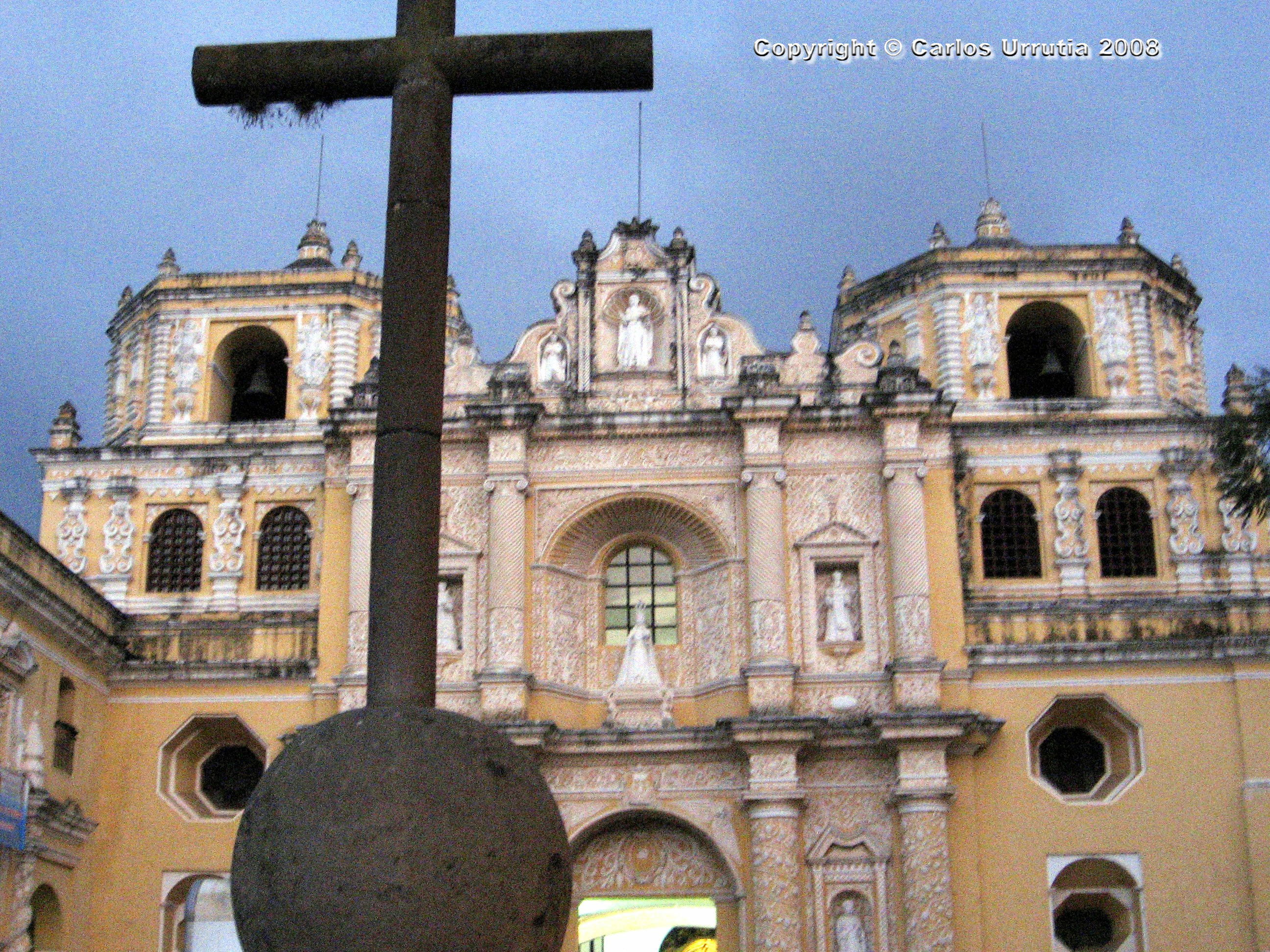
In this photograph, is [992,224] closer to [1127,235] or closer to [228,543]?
[1127,235]

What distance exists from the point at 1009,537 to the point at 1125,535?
6.15ft

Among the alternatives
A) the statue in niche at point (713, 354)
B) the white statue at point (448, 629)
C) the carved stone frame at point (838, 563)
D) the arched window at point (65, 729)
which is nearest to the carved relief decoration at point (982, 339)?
the statue in niche at point (713, 354)

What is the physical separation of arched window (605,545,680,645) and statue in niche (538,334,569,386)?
2796mm

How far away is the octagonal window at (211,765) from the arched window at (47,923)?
2379mm

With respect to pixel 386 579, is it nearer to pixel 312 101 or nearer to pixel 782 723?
pixel 312 101

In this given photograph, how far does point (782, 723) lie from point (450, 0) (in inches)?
583

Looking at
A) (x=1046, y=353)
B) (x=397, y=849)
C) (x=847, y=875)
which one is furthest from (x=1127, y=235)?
(x=397, y=849)

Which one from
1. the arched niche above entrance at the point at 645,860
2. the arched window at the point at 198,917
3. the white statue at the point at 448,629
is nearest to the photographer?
the arched niche above entrance at the point at 645,860

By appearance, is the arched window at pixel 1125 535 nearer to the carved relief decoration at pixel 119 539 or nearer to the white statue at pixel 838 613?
the white statue at pixel 838 613

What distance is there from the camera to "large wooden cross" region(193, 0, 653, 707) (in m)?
8.16

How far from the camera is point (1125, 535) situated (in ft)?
89.2

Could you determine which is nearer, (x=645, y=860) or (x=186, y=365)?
(x=645, y=860)

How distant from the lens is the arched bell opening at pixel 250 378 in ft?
98.5

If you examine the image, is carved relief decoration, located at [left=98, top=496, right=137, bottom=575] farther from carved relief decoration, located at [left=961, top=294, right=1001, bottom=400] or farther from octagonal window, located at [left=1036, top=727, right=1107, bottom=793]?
octagonal window, located at [left=1036, top=727, right=1107, bottom=793]
